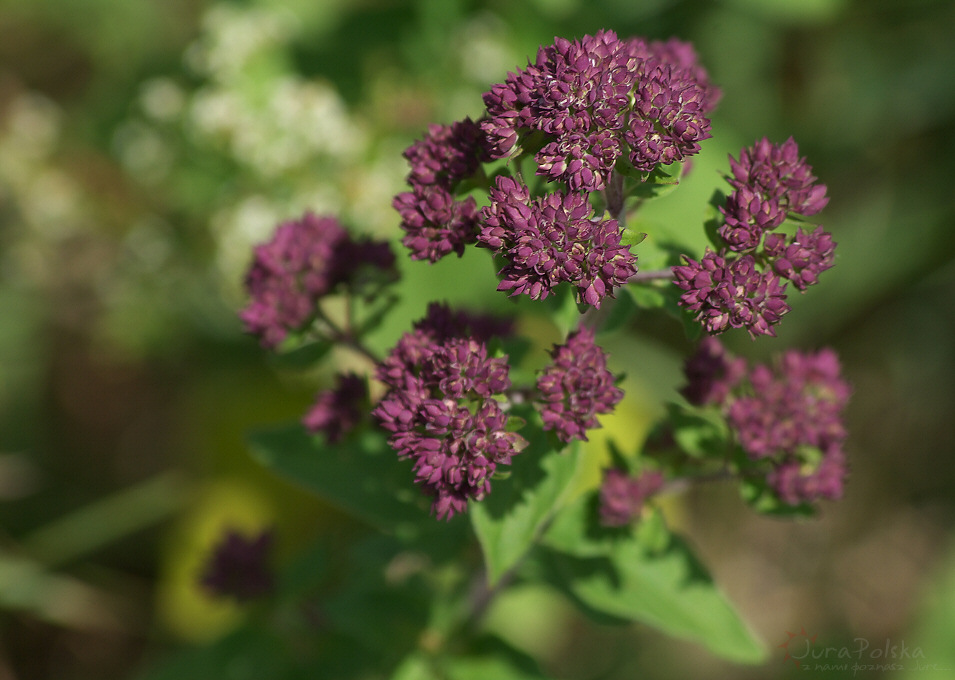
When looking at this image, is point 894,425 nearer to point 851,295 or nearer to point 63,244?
point 851,295

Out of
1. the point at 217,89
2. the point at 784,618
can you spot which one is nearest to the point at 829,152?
the point at 784,618

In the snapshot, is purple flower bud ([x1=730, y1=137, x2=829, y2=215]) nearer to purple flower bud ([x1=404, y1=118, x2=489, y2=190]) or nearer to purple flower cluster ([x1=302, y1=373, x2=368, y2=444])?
purple flower bud ([x1=404, y1=118, x2=489, y2=190])

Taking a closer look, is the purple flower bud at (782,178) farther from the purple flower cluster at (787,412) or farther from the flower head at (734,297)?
the purple flower cluster at (787,412)

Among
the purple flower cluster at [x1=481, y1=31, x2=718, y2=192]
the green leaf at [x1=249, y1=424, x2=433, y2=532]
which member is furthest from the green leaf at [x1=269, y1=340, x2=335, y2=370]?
the purple flower cluster at [x1=481, y1=31, x2=718, y2=192]

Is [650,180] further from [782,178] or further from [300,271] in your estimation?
[300,271]

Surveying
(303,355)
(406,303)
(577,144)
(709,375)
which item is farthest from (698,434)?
(406,303)

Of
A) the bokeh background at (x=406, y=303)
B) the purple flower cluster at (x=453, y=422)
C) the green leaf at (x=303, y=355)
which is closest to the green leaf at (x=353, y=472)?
the green leaf at (x=303, y=355)
